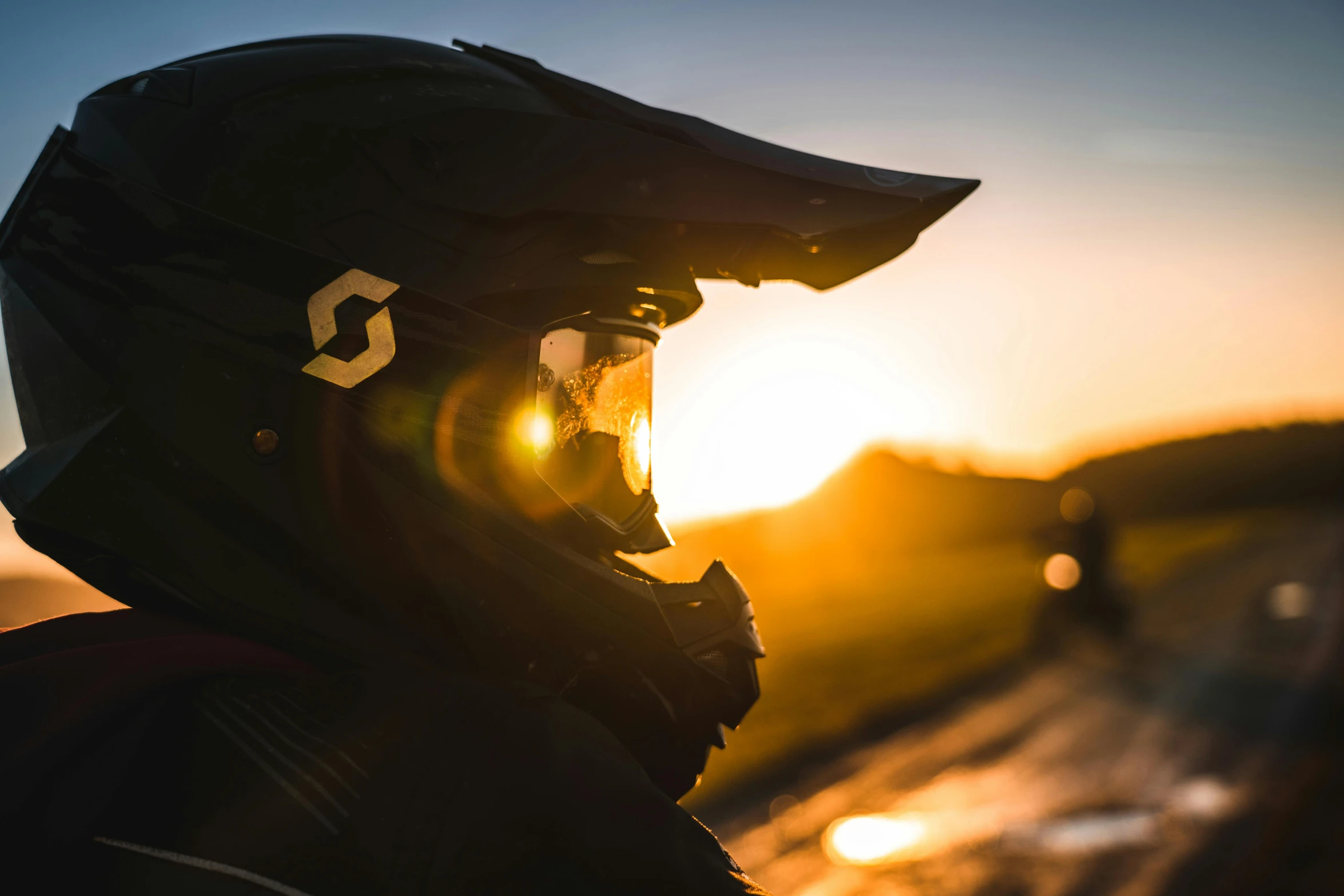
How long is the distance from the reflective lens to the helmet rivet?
508 mm

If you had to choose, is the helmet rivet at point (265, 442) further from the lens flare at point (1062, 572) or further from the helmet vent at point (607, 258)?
the lens flare at point (1062, 572)

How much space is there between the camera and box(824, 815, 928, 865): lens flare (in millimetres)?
6035

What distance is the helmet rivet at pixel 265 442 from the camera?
1735mm

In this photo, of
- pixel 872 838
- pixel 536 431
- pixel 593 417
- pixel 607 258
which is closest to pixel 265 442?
pixel 536 431

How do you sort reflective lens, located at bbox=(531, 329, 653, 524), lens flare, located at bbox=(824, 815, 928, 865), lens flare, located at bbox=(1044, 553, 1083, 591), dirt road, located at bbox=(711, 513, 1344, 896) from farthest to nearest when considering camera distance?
lens flare, located at bbox=(1044, 553, 1083, 591) < lens flare, located at bbox=(824, 815, 928, 865) < dirt road, located at bbox=(711, 513, 1344, 896) < reflective lens, located at bbox=(531, 329, 653, 524)

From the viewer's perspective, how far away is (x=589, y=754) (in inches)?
57.4

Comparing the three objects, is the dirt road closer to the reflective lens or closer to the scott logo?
the reflective lens

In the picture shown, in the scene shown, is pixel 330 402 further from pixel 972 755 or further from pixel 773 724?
pixel 773 724

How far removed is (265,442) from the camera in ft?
5.69

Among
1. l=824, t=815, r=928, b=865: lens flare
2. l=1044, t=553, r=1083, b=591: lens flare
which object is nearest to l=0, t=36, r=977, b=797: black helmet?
l=824, t=815, r=928, b=865: lens flare

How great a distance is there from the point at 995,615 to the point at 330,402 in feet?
55.5

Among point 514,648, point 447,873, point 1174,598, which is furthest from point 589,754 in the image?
point 1174,598

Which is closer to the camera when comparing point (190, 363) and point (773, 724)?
point (190, 363)

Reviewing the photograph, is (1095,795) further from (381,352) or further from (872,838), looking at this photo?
(381,352)
